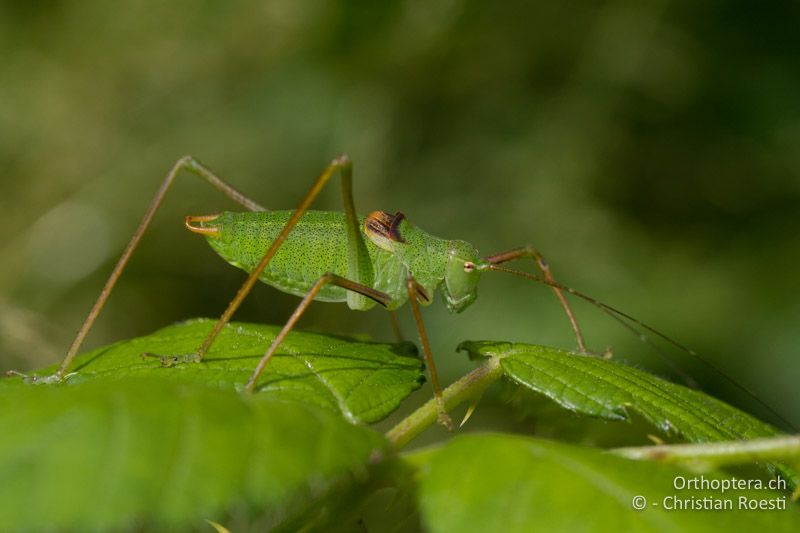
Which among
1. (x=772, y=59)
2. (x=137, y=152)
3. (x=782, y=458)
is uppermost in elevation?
(x=772, y=59)

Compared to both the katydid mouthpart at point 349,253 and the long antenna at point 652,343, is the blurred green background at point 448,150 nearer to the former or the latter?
the katydid mouthpart at point 349,253

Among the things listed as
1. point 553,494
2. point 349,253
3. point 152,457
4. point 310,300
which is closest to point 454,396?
point 553,494

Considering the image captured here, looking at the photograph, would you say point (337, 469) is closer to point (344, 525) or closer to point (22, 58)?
point (344, 525)

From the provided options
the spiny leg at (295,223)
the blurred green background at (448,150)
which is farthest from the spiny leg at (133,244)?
the blurred green background at (448,150)

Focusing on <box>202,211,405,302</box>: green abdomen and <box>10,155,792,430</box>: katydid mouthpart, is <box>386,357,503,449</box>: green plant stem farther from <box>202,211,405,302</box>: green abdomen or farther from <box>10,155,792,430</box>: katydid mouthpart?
<box>202,211,405,302</box>: green abdomen

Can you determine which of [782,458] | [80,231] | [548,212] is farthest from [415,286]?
[80,231]
